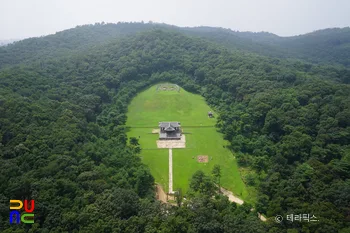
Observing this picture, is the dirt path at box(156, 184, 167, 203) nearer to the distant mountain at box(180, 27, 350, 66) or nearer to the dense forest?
the dense forest

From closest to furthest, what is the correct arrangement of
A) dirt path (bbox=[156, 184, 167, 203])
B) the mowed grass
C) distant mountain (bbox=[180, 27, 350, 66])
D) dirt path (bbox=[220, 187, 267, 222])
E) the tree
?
dirt path (bbox=[220, 187, 267, 222]) < dirt path (bbox=[156, 184, 167, 203]) < the tree < the mowed grass < distant mountain (bbox=[180, 27, 350, 66])

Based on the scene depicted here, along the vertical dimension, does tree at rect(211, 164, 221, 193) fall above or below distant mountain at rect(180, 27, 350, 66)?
below

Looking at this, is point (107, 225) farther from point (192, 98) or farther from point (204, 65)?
point (204, 65)

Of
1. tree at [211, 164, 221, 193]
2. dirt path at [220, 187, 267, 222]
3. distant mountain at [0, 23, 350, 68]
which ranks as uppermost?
distant mountain at [0, 23, 350, 68]

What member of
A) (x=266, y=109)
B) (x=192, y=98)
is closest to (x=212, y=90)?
(x=192, y=98)

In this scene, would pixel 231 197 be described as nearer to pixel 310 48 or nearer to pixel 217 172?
pixel 217 172

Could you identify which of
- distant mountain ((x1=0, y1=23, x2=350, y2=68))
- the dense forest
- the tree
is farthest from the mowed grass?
distant mountain ((x1=0, y1=23, x2=350, y2=68))

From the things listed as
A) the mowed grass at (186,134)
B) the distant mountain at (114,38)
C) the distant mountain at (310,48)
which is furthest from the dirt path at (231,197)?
the distant mountain at (310,48)

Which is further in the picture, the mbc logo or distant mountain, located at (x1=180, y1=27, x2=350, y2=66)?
distant mountain, located at (x1=180, y1=27, x2=350, y2=66)
